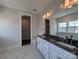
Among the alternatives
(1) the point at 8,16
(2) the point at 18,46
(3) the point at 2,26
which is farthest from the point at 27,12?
(2) the point at 18,46

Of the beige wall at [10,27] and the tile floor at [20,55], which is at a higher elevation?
the beige wall at [10,27]

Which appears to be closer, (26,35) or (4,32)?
(4,32)

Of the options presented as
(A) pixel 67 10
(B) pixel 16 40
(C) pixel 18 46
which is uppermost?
(A) pixel 67 10

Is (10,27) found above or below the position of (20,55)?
above

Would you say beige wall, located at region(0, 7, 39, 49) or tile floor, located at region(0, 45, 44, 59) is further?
beige wall, located at region(0, 7, 39, 49)

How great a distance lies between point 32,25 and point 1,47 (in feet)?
7.61

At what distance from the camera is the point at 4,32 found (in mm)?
5027

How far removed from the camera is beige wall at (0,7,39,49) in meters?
4.97

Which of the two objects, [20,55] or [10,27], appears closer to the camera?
[20,55]

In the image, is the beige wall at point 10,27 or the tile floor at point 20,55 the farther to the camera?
the beige wall at point 10,27

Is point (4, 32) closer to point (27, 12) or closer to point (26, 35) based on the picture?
point (27, 12)

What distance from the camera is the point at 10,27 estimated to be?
5.24 metres

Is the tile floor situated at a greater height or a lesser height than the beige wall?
lesser

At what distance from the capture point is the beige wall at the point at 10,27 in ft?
16.3
